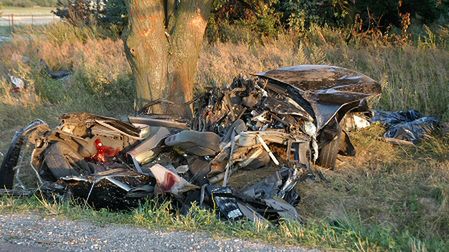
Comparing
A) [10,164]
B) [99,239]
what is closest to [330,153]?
[99,239]

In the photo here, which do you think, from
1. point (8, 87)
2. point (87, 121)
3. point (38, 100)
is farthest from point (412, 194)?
point (8, 87)

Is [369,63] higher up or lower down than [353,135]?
higher up

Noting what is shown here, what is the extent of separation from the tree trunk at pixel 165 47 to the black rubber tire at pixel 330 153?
2.45 m

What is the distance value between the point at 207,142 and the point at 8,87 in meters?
7.35

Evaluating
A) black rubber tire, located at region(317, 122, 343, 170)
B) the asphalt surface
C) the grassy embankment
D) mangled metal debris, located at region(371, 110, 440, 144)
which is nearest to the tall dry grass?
the grassy embankment

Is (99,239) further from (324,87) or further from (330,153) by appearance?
(324,87)

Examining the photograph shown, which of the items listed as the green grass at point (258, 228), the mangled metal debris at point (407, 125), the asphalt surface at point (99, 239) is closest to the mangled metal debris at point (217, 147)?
the green grass at point (258, 228)

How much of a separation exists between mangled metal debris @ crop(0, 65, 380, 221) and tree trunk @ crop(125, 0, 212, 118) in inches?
40.7

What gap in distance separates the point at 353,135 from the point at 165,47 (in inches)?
134

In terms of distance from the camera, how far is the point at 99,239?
5.05m

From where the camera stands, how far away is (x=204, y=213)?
5742mm

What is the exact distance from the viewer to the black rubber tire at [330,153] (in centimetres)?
817

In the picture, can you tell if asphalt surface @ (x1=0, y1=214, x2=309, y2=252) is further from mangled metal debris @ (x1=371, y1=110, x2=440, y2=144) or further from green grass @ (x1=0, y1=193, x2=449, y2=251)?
mangled metal debris @ (x1=371, y1=110, x2=440, y2=144)

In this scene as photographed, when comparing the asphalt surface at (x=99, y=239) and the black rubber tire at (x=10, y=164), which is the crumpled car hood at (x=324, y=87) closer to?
the asphalt surface at (x=99, y=239)
